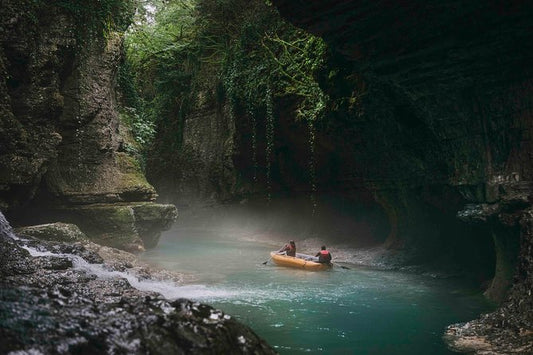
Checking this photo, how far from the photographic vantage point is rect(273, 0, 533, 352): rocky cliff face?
264 inches

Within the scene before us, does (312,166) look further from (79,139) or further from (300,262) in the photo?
(79,139)

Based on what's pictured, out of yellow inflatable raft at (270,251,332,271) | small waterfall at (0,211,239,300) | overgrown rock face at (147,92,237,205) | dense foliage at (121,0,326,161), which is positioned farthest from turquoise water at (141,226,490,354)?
overgrown rock face at (147,92,237,205)

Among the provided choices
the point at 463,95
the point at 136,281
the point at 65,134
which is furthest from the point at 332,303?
the point at 65,134

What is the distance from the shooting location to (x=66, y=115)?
13.6m

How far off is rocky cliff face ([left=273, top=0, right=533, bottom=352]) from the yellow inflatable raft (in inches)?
149

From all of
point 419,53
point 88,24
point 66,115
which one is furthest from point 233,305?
point 88,24

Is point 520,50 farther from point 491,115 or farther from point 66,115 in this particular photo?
point 66,115

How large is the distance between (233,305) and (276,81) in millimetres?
9077

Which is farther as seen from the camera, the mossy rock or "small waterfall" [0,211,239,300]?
the mossy rock

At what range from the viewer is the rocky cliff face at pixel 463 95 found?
671 centimetres

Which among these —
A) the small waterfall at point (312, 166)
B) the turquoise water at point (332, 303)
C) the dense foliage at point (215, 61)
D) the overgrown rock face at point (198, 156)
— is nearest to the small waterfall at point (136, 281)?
the turquoise water at point (332, 303)

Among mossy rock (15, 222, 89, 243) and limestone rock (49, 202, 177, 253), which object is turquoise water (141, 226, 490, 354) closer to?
limestone rock (49, 202, 177, 253)

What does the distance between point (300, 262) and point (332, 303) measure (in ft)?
12.6

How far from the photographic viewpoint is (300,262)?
13.0 metres
